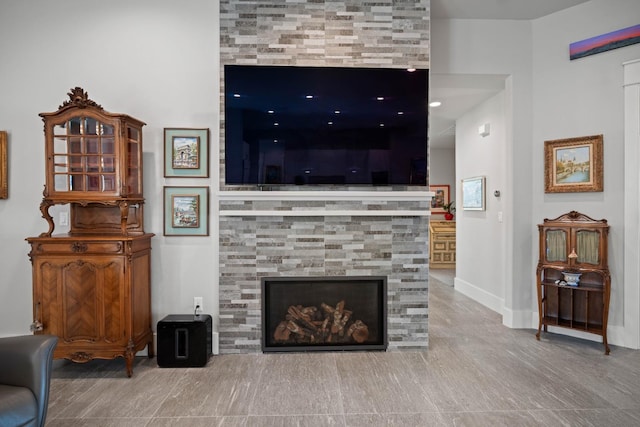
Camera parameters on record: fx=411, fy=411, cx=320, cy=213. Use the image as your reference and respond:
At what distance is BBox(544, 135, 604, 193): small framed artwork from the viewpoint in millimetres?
3779

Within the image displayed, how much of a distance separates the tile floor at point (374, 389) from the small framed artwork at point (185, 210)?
1.08 m

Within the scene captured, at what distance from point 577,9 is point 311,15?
2587 millimetres

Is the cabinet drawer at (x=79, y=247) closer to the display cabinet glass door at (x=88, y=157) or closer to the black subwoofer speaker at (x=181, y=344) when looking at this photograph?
the display cabinet glass door at (x=88, y=157)

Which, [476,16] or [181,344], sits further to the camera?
[476,16]

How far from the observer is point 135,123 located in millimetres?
3195

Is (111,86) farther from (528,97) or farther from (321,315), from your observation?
(528,97)

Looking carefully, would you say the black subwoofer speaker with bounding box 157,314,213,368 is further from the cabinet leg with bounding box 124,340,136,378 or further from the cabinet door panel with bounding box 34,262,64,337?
the cabinet door panel with bounding box 34,262,64,337

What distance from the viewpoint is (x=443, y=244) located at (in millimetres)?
8492

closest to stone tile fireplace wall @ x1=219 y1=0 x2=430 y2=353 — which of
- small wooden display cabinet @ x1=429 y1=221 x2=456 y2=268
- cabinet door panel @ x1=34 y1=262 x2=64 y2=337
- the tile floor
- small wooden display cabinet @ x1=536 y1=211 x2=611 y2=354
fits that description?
the tile floor

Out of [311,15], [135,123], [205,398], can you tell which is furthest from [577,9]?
[205,398]

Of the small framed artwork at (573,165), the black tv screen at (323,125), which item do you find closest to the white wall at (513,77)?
the small framed artwork at (573,165)

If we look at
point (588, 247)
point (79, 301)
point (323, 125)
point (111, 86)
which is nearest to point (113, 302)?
point (79, 301)

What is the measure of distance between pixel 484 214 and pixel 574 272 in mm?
1764

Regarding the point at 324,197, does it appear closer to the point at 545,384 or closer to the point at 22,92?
the point at 545,384
